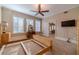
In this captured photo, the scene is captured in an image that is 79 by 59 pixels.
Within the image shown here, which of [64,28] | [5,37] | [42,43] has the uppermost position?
[64,28]

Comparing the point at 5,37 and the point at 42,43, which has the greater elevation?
the point at 5,37

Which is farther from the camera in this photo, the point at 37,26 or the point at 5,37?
the point at 37,26

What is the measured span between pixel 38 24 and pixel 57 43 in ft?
1.59

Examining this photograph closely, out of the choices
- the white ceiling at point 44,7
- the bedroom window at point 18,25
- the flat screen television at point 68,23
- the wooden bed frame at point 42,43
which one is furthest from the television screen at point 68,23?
the bedroom window at point 18,25

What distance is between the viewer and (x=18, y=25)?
5.48 ft

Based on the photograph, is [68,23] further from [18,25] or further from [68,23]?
[18,25]

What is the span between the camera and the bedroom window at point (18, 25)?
1.64 meters

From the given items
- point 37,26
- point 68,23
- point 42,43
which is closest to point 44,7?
point 37,26

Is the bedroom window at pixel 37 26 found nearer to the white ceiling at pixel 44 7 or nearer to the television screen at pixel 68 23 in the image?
the white ceiling at pixel 44 7

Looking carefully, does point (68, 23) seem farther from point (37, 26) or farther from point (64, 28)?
point (37, 26)

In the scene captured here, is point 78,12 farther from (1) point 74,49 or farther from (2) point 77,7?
(1) point 74,49

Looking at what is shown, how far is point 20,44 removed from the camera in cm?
167

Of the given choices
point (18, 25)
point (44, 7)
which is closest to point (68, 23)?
point (44, 7)
